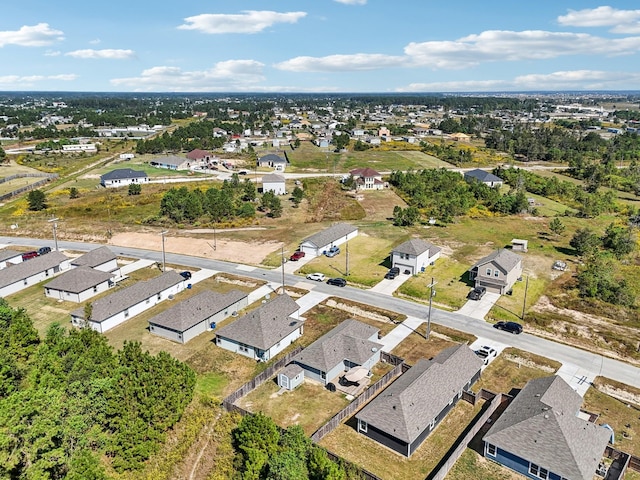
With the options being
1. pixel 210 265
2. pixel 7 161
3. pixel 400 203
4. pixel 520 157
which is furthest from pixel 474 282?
pixel 7 161

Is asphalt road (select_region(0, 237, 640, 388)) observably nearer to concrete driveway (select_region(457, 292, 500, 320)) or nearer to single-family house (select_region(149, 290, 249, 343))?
concrete driveway (select_region(457, 292, 500, 320))

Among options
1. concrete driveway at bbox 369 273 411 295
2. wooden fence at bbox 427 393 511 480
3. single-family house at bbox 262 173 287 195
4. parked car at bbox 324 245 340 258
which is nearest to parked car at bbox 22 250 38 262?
parked car at bbox 324 245 340 258

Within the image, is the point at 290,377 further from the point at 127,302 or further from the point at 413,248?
the point at 413,248

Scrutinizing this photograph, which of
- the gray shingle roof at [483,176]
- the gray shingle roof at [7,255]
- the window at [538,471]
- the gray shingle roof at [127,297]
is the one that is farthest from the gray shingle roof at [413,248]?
the gray shingle roof at [483,176]

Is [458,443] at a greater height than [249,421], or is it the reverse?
[249,421]

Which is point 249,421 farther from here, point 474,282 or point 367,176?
point 367,176

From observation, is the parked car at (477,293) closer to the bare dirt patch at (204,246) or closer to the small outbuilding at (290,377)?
the small outbuilding at (290,377)
